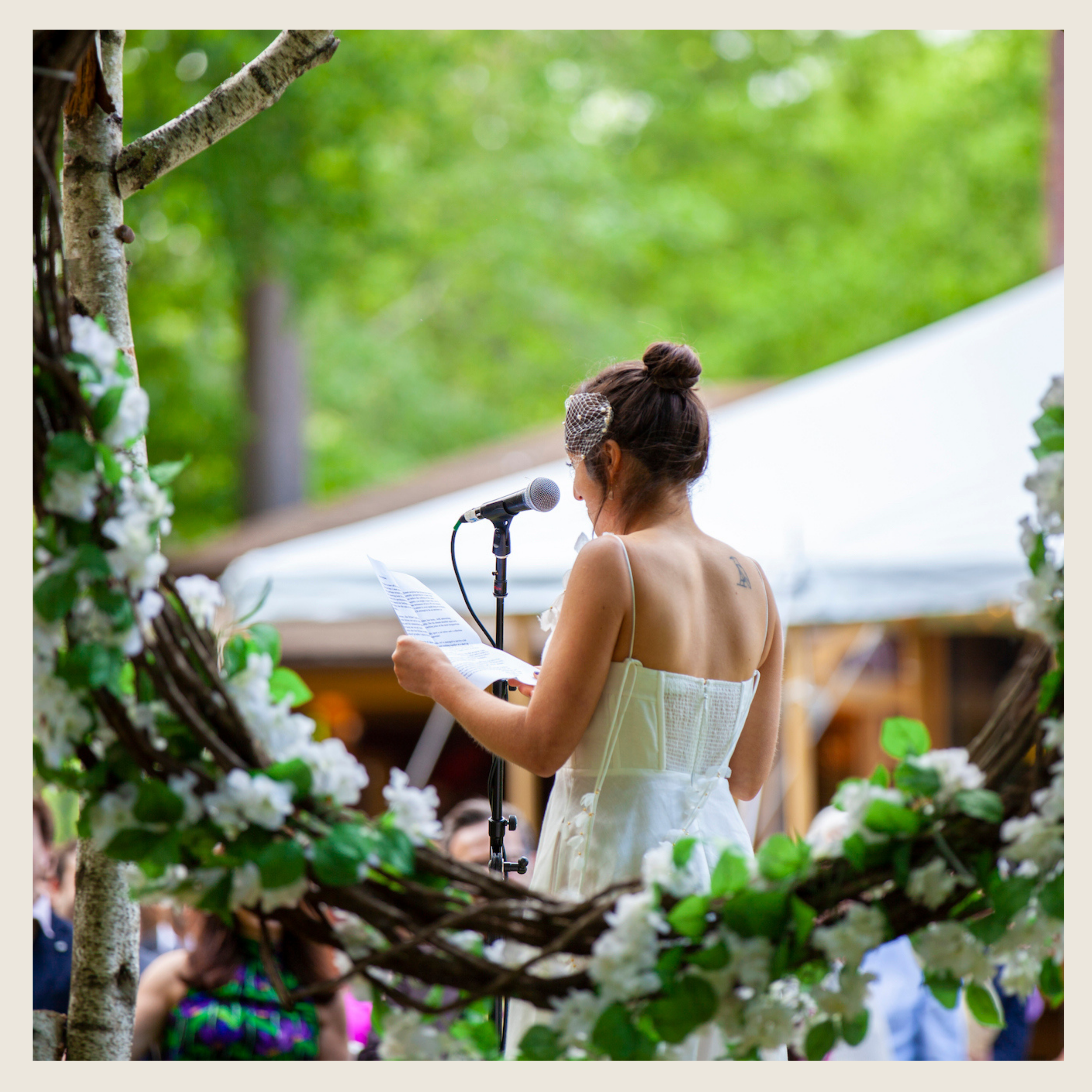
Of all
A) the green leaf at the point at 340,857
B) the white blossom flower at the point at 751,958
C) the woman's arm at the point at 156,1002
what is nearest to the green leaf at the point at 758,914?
the white blossom flower at the point at 751,958

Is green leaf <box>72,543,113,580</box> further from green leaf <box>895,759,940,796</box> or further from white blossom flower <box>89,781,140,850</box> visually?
green leaf <box>895,759,940,796</box>

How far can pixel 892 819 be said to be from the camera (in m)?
1.33

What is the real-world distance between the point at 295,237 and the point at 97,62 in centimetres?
713

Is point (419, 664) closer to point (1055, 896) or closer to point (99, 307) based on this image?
point (99, 307)

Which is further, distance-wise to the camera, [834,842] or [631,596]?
[631,596]

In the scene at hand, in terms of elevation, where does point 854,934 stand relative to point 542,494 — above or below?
below

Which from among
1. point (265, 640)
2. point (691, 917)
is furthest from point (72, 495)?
point (691, 917)

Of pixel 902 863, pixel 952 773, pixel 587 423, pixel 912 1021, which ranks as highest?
pixel 587 423

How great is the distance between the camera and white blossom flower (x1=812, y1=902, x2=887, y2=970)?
52.1 inches

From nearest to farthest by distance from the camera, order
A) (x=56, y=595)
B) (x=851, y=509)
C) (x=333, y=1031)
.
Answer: (x=56, y=595) < (x=333, y=1031) < (x=851, y=509)

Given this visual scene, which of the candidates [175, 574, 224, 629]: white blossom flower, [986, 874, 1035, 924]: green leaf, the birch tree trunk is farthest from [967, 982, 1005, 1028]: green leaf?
the birch tree trunk

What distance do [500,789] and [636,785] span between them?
13.0 inches

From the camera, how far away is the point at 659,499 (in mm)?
1828

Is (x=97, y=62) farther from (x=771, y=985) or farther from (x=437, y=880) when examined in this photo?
(x=771, y=985)
